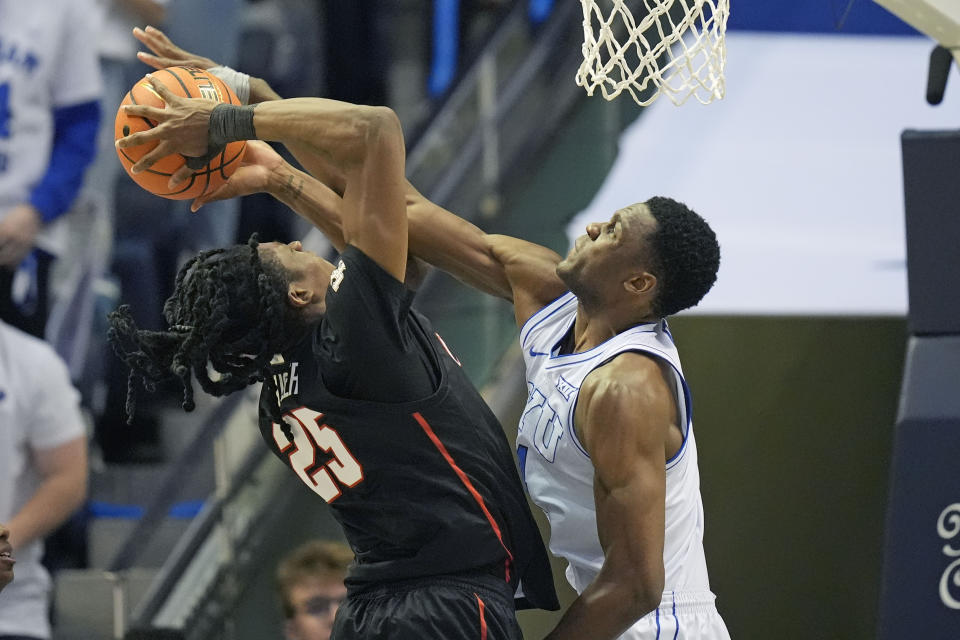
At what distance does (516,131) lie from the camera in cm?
685

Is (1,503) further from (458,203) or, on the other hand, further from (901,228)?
(901,228)

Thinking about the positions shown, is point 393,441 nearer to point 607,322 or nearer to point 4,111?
point 607,322

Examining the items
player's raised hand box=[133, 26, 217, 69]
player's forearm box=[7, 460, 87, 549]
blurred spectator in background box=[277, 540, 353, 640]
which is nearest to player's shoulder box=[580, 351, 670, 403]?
player's raised hand box=[133, 26, 217, 69]

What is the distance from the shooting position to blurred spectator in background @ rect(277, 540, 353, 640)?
480cm

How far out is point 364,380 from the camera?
9.47ft

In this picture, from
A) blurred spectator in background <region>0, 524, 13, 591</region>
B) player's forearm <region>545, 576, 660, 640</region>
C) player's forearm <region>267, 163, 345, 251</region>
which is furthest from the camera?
player's forearm <region>267, 163, 345, 251</region>

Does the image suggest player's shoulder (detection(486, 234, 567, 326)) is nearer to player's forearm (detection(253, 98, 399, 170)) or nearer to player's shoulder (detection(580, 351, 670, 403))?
player's shoulder (detection(580, 351, 670, 403))

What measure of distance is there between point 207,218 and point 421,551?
13.3ft

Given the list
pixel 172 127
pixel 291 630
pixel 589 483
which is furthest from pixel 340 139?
pixel 291 630

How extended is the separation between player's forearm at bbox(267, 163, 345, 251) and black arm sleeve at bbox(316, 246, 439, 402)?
628 mm

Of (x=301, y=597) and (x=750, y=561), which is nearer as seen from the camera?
(x=301, y=597)

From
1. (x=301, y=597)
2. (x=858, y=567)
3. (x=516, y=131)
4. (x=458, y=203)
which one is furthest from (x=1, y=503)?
(x=858, y=567)

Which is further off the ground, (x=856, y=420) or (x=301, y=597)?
(x=856, y=420)

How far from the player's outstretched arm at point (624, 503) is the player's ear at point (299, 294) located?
0.71 m
